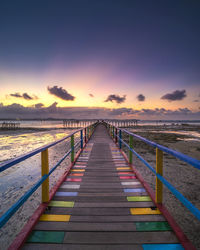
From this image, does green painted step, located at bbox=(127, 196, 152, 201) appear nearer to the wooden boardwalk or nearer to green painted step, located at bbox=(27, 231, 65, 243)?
the wooden boardwalk

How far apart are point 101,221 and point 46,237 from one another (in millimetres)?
776

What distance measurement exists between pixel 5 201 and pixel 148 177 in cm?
490

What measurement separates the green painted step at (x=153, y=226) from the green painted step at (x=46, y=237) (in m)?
1.07

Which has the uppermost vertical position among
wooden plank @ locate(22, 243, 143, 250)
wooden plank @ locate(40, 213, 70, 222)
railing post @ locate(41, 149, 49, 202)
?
railing post @ locate(41, 149, 49, 202)

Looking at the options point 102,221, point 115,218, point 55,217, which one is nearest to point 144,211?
point 115,218

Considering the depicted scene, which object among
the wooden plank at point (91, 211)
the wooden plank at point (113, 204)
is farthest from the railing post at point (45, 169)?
the wooden plank at point (113, 204)

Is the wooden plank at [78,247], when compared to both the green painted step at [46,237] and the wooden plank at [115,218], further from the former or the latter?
the wooden plank at [115,218]

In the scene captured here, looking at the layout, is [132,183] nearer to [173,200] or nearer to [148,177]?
[173,200]

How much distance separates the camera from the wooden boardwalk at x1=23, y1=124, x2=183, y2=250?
1.57 metres

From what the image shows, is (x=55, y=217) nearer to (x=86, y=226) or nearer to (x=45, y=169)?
(x=86, y=226)

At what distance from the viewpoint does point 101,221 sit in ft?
6.25

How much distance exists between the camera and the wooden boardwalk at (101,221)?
1568mm

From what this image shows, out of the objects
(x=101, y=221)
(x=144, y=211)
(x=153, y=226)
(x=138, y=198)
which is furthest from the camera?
(x=138, y=198)

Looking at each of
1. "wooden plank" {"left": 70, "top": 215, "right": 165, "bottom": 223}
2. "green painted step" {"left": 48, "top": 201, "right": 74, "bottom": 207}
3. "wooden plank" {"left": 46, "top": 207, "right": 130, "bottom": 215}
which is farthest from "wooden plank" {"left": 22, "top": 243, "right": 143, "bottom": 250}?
"green painted step" {"left": 48, "top": 201, "right": 74, "bottom": 207}
